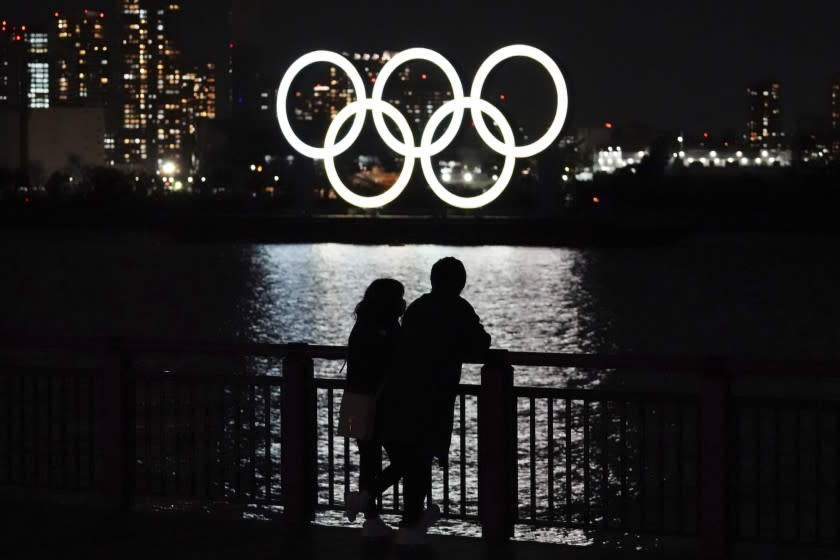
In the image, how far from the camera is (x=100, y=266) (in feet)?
206

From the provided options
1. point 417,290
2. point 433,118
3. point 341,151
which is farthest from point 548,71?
point 417,290

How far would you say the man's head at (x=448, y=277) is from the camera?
8680 mm

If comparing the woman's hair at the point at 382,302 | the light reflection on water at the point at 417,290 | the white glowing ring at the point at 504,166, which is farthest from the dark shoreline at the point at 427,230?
the woman's hair at the point at 382,302

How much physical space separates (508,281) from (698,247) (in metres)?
41.4

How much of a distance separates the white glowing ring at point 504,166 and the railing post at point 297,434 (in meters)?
62.4

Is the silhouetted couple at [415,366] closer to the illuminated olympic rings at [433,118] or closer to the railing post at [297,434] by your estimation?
the railing post at [297,434]

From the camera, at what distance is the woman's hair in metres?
8.89

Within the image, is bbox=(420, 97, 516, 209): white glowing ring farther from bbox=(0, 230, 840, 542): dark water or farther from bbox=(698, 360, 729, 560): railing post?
bbox=(698, 360, 729, 560): railing post

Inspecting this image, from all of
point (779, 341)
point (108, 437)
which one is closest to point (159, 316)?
point (779, 341)

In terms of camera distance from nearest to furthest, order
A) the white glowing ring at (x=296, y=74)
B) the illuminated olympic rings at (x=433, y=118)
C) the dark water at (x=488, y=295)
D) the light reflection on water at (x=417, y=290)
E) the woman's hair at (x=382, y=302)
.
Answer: the woman's hair at (x=382, y=302) < the light reflection on water at (x=417, y=290) < the dark water at (x=488, y=295) < the illuminated olympic rings at (x=433, y=118) < the white glowing ring at (x=296, y=74)

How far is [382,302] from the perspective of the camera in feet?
29.2

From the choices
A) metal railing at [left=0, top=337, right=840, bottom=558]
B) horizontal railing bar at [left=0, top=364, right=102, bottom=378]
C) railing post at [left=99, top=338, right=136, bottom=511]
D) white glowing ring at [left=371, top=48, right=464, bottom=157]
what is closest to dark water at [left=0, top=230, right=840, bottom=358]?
white glowing ring at [left=371, top=48, right=464, bottom=157]

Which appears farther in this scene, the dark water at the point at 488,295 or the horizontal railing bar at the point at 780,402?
the dark water at the point at 488,295

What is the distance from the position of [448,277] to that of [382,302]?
479 mm
